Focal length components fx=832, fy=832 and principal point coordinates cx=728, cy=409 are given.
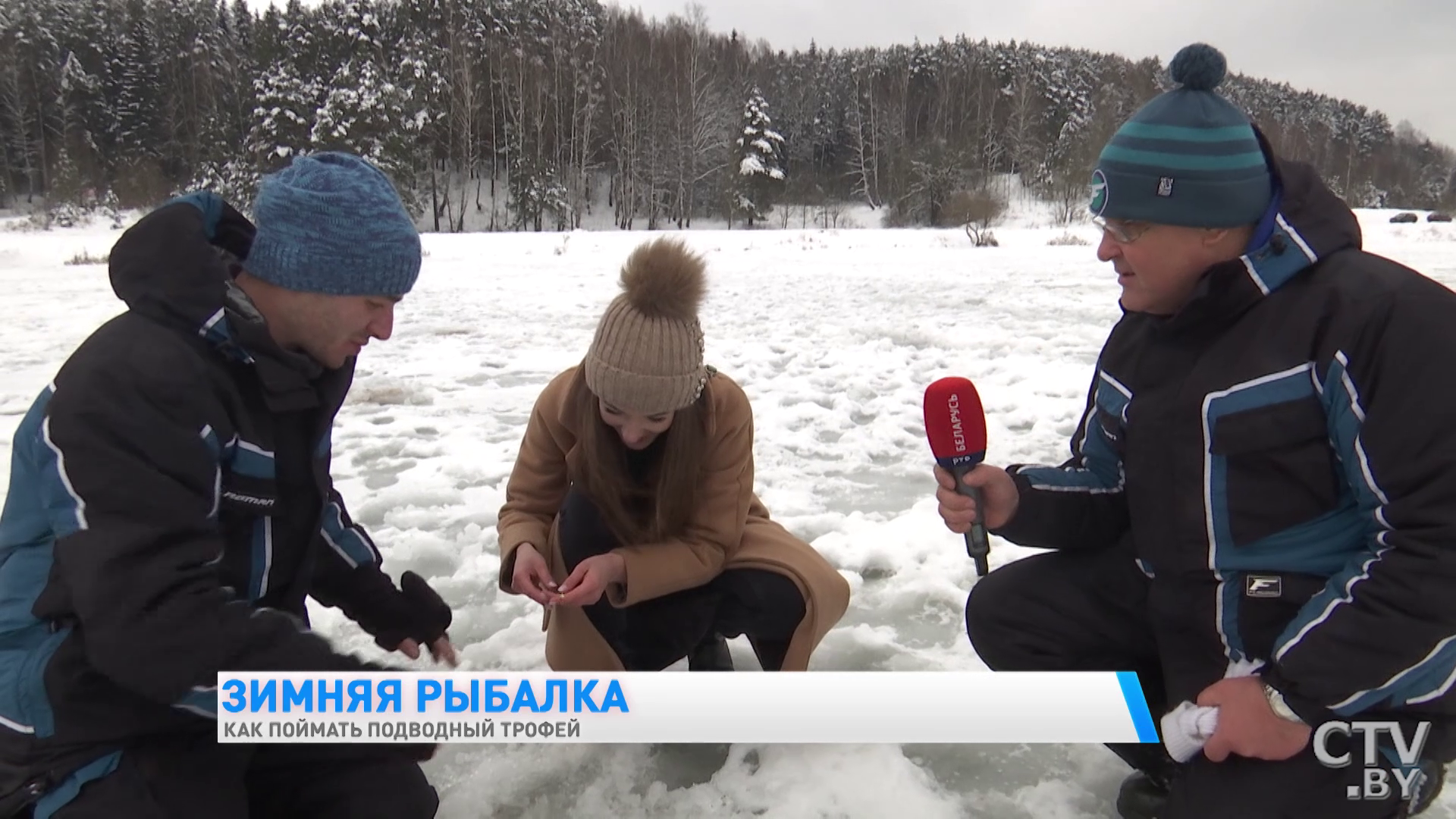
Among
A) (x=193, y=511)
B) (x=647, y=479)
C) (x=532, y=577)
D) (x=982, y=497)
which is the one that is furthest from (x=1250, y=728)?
(x=193, y=511)

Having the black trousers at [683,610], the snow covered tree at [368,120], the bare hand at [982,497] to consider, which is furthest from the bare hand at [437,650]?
the snow covered tree at [368,120]

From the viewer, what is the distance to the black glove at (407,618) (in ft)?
6.29

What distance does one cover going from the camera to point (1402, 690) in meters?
1.33

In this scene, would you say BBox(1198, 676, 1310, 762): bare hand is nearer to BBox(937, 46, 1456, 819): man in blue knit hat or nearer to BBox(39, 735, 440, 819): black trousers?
BBox(937, 46, 1456, 819): man in blue knit hat

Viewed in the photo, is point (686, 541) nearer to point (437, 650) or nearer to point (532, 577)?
point (532, 577)

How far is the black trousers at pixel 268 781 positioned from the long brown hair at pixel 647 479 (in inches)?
27.8

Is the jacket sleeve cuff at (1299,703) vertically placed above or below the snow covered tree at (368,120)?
below

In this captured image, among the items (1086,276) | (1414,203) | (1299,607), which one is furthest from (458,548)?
(1414,203)

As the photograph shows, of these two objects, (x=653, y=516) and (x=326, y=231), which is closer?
(x=326, y=231)

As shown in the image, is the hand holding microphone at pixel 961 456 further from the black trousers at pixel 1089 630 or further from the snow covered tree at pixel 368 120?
the snow covered tree at pixel 368 120

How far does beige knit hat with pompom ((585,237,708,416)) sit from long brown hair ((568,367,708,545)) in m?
0.10

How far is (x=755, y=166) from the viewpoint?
35.5m

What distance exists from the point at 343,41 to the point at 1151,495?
39.3 metres

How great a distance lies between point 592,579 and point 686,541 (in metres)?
0.30
